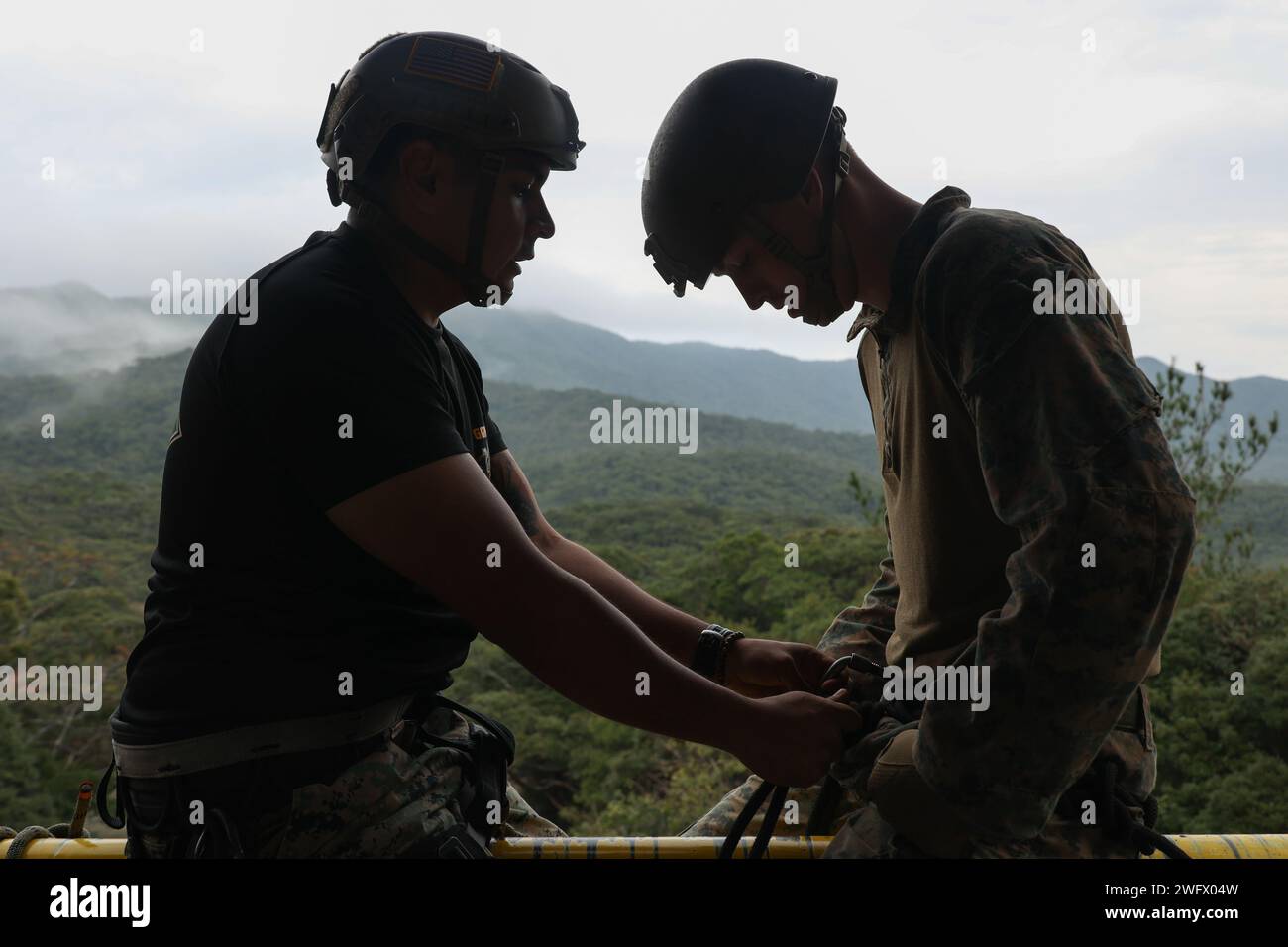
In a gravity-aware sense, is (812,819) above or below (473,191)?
below

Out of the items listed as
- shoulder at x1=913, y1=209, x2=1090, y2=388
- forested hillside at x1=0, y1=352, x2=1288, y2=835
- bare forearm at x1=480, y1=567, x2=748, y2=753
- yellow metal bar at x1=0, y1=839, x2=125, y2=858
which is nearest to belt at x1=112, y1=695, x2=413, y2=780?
yellow metal bar at x1=0, y1=839, x2=125, y2=858

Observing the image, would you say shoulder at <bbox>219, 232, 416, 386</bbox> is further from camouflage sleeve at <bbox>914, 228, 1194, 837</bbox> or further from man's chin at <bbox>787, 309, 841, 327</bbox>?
camouflage sleeve at <bbox>914, 228, 1194, 837</bbox>

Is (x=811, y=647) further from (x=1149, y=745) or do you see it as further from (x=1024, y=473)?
(x=1024, y=473)

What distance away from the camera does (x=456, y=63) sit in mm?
2717

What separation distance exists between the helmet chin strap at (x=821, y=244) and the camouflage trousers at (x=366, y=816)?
1.51 metres

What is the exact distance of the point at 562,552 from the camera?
336 cm

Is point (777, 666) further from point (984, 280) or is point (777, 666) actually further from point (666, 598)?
point (666, 598)

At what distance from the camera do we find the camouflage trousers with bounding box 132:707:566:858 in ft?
7.70

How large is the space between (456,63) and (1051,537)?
1.88 meters

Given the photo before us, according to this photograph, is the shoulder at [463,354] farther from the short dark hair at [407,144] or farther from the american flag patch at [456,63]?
the american flag patch at [456,63]

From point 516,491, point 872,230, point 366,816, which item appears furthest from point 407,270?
point 366,816

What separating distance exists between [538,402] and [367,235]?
3786 centimetres

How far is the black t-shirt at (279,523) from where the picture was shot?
2252 mm

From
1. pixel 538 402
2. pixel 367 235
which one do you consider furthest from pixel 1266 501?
pixel 538 402
